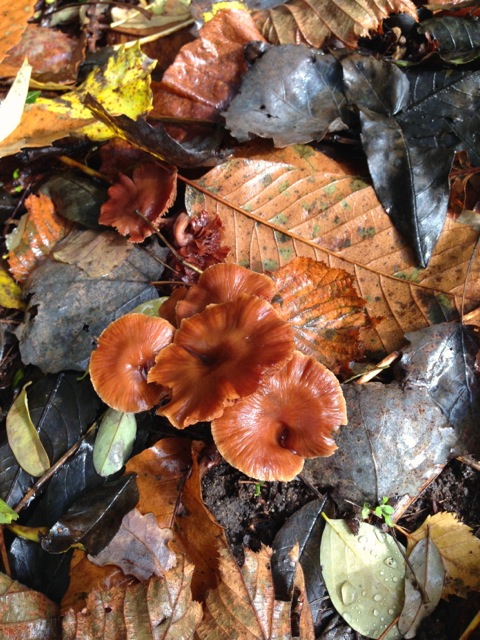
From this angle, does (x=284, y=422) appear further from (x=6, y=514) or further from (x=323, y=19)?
(x=323, y=19)

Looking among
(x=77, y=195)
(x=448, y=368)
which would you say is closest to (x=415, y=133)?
(x=448, y=368)

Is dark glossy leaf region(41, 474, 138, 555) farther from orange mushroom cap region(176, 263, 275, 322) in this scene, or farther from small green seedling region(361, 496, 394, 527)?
small green seedling region(361, 496, 394, 527)

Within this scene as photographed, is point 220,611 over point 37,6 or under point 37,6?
under

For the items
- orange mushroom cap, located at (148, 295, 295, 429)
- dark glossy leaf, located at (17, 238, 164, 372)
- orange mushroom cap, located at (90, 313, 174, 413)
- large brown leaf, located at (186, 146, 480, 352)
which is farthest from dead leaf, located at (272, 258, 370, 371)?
dark glossy leaf, located at (17, 238, 164, 372)

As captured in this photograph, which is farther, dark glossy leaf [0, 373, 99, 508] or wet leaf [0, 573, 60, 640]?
dark glossy leaf [0, 373, 99, 508]

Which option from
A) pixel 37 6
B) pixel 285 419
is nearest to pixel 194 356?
pixel 285 419

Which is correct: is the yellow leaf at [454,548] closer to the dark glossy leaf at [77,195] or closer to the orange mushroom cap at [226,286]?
the orange mushroom cap at [226,286]

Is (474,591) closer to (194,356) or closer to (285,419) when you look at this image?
(285,419)
